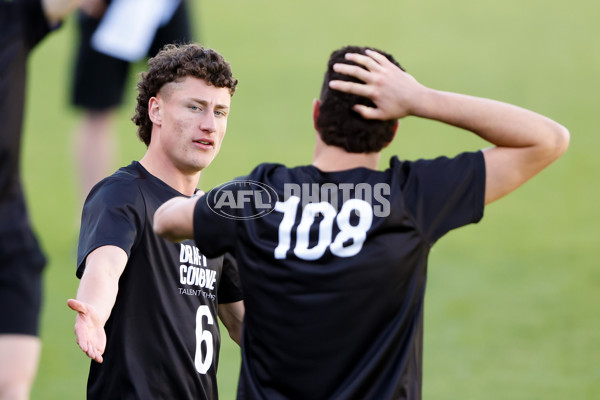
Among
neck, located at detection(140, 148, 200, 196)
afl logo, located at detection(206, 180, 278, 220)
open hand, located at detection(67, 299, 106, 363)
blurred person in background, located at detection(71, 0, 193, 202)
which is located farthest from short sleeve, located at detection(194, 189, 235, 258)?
blurred person in background, located at detection(71, 0, 193, 202)

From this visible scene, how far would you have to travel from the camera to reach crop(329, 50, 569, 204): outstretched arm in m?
2.71

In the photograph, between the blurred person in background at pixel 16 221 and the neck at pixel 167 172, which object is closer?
the neck at pixel 167 172

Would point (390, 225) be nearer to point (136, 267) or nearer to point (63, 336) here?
point (136, 267)

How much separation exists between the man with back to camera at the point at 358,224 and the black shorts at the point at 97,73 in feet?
20.7

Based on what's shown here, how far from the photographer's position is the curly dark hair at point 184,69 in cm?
373

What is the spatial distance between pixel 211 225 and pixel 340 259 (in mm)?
368

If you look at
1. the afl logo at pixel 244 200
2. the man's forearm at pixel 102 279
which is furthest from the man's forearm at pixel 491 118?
the man's forearm at pixel 102 279

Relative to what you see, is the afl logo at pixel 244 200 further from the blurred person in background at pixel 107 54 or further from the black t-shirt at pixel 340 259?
the blurred person in background at pixel 107 54

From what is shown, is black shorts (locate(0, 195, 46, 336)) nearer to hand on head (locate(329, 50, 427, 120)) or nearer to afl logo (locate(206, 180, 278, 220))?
afl logo (locate(206, 180, 278, 220))

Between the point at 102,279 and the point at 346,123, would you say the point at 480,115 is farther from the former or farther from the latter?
the point at 102,279

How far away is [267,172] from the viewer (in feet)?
9.33

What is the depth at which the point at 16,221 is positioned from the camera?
A: 4.17m

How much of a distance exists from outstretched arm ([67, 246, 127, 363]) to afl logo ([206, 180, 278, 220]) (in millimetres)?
553

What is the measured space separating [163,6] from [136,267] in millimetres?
5854
